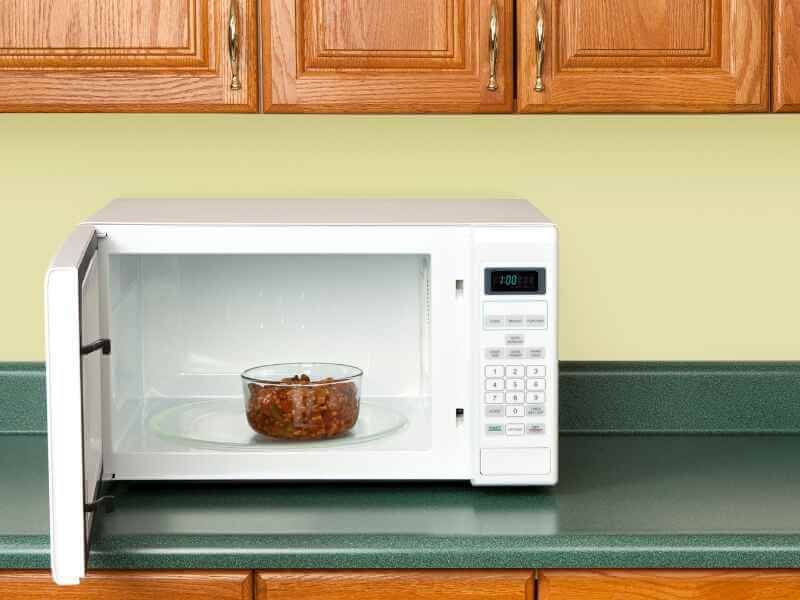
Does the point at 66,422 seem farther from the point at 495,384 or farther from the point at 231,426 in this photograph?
the point at 495,384

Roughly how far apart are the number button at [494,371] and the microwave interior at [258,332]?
116 millimetres

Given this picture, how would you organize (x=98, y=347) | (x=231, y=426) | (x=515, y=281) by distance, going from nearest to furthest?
(x=98, y=347) → (x=515, y=281) → (x=231, y=426)

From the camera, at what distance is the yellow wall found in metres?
1.87

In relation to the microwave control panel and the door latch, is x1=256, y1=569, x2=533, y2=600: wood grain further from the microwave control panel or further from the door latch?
the door latch

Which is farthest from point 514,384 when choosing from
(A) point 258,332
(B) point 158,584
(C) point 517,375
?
(B) point 158,584

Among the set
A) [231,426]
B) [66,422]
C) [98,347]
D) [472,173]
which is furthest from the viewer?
[472,173]

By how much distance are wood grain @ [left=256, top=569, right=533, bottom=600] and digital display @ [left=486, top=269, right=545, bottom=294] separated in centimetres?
34

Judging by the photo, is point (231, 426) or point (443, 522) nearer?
point (443, 522)

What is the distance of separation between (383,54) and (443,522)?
599 millimetres

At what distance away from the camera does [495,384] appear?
147 cm

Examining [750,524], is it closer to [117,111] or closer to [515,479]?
[515,479]

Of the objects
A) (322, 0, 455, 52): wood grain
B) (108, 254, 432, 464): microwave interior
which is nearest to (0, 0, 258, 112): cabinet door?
(322, 0, 455, 52): wood grain

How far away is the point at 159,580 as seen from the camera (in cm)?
135

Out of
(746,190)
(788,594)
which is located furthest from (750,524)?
(746,190)
